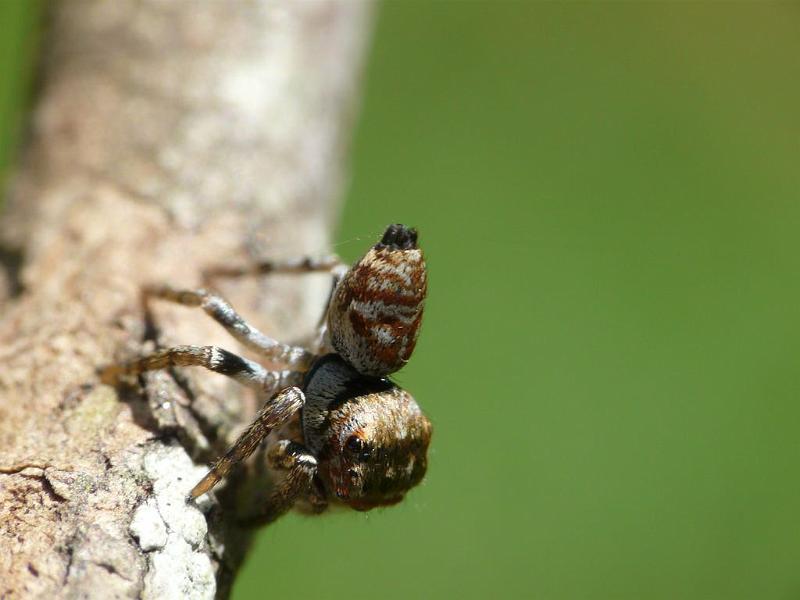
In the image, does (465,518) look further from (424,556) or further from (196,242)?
(196,242)

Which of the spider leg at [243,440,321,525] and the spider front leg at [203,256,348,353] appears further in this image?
the spider front leg at [203,256,348,353]

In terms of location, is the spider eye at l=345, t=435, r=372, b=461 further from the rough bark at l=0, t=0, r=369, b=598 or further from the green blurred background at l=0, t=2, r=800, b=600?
the green blurred background at l=0, t=2, r=800, b=600

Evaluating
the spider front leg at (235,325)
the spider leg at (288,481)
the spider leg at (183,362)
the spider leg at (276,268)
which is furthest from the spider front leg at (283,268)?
the spider leg at (288,481)

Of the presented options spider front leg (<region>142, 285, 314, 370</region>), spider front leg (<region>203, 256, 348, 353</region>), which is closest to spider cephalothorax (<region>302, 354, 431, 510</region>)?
spider front leg (<region>142, 285, 314, 370</region>)

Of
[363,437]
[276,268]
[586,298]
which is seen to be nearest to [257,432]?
[363,437]

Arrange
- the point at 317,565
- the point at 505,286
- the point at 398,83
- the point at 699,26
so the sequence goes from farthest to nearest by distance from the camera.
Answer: the point at 699,26, the point at 398,83, the point at 505,286, the point at 317,565

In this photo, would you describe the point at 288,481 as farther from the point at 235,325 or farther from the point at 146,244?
the point at 146,244

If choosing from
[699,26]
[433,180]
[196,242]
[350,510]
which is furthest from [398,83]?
[350,510]
